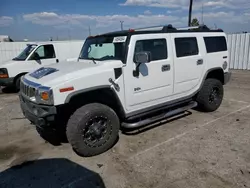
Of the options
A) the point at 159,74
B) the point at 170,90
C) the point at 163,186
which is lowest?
the point at 163,186

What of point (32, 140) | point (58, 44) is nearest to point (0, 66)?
point (58, 44)

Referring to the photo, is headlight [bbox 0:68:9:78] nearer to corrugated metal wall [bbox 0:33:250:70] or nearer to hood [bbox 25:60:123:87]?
hood [bbox 25:60:123:87]

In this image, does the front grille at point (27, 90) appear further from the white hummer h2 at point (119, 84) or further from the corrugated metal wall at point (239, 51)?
the corrugated metal wall at point (239, 51)

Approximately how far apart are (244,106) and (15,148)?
583 cm

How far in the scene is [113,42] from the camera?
389 centimetres

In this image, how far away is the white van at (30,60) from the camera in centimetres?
793

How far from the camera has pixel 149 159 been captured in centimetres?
331

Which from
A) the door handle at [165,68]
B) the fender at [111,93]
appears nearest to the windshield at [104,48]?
the fender at [111,93]

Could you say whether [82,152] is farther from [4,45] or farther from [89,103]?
[4,45]

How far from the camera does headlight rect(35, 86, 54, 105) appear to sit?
296 centimetres

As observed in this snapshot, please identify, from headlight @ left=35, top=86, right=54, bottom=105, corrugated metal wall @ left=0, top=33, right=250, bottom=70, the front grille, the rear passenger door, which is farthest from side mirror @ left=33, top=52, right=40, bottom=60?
corrugated metal wall @ left=0, top=33, right=250, bottom=70

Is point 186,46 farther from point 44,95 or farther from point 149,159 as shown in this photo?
point 44,95

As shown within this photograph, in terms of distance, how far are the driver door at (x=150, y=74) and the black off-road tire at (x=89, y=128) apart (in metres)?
0.48

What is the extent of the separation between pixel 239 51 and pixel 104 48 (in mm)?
10725
